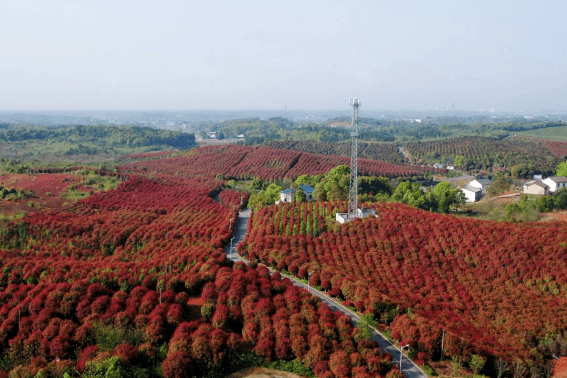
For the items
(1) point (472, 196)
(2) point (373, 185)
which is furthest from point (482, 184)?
(2) point (373, 185)

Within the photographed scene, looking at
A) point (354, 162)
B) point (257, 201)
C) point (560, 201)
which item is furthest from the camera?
point (560, 201)

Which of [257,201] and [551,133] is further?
[551,133]

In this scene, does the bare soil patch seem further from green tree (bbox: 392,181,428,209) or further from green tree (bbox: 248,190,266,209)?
green tree (bbox: 392,181,428,209)

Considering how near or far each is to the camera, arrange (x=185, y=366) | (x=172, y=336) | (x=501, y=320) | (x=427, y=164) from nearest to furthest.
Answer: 1. (x=185, y=366)
2. (x=172, y=336)
3. (x=501, y=320)
4. (x=427, y=164)

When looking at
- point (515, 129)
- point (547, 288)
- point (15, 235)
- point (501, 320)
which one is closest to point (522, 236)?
point (547, 288)

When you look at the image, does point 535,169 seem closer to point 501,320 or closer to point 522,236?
point 522,236

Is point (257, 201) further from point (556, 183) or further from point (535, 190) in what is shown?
point (556, 183)

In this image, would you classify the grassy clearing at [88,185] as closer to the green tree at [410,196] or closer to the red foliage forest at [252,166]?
the red foliage forest at [252,166]
